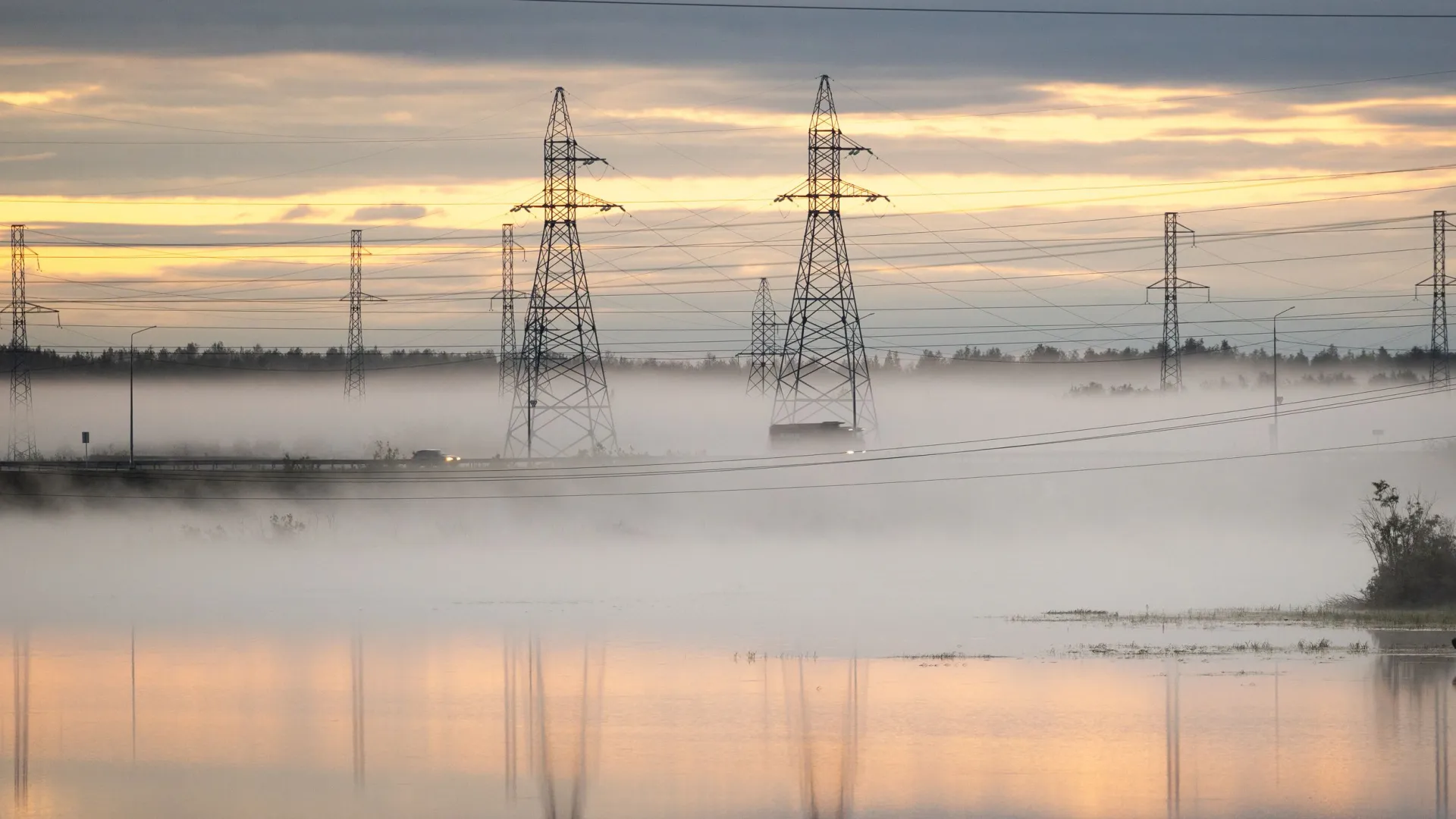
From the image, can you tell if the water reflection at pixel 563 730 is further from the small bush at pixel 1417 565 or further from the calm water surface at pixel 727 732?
the small bush at pixel 1417 565

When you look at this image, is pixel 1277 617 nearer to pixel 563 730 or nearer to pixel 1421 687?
pixel 1421 687

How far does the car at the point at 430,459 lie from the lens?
122938 mm

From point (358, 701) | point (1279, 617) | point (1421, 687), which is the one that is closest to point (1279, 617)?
point (1279, 617)

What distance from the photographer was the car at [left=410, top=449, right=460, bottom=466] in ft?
403

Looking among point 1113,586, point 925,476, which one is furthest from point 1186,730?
point 925,476

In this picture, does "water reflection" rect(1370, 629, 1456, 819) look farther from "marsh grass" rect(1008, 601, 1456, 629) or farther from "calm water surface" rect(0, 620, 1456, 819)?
"marsh grass" rect(1008, 601, 1456, 629)

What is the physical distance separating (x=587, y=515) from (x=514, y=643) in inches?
2385

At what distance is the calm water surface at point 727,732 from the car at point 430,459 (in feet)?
214

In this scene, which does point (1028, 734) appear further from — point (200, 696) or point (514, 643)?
point (514, 643)

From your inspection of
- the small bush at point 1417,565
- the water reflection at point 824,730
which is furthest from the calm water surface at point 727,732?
the small bush at point 1417,565

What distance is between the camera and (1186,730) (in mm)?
37250

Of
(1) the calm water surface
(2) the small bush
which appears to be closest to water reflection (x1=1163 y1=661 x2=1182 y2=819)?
(1) the calm water surface

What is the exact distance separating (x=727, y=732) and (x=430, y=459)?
315 ft

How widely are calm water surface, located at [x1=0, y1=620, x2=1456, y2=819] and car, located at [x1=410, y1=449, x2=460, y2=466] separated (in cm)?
6526
